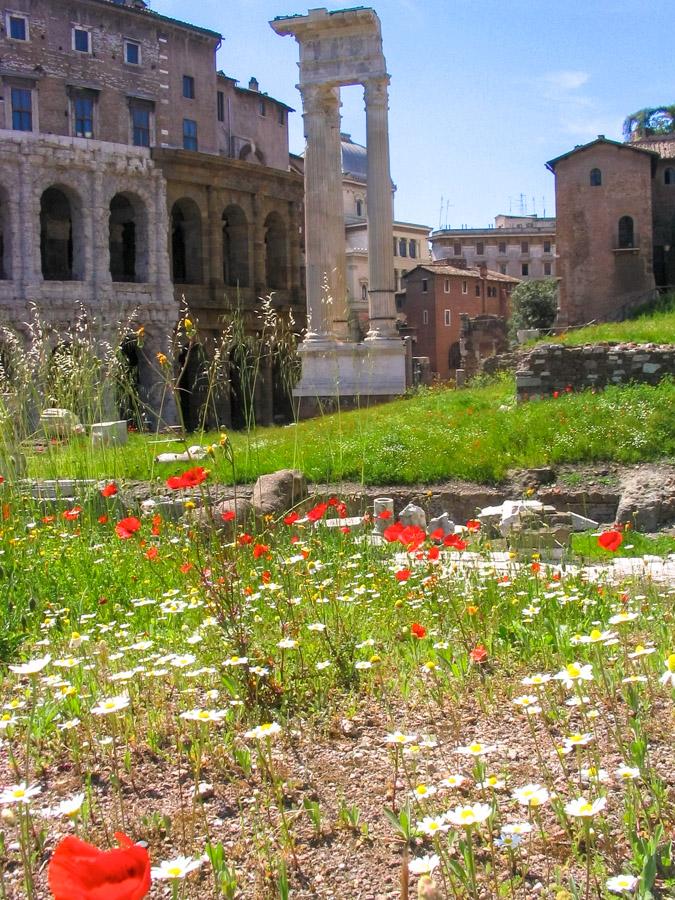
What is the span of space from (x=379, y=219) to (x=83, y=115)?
13.8m

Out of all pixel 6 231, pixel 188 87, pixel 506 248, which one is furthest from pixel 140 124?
pixel 506 248

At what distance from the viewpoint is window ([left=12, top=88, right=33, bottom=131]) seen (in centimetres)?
3234

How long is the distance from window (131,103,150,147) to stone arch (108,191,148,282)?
217 centimetres

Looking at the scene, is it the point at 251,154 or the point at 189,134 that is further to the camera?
the point at 251,154

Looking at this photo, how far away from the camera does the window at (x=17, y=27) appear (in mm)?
32031

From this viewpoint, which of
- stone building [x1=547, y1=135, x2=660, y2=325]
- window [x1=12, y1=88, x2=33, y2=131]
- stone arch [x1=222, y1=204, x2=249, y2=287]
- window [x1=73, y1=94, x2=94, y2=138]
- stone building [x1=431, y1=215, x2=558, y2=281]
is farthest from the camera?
stone building [x1=431, y1=215, x2=558, y2=281]

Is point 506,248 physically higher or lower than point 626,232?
higher

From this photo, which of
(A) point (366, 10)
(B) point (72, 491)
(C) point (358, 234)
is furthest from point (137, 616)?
(C) point (358, 234)

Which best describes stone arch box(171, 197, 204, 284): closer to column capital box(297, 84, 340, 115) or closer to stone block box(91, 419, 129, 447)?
column capital box(297, 84, 340, 115)

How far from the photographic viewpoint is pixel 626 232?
1531 inches

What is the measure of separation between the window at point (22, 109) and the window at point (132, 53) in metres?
4.29

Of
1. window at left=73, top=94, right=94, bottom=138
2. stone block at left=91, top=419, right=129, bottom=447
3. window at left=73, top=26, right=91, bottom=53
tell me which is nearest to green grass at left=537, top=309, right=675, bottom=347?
stone block at left=91, top=419, right=129, bottom=447

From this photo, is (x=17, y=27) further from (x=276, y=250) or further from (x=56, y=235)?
(x=276, y=250)

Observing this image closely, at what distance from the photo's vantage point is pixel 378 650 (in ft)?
15.3
